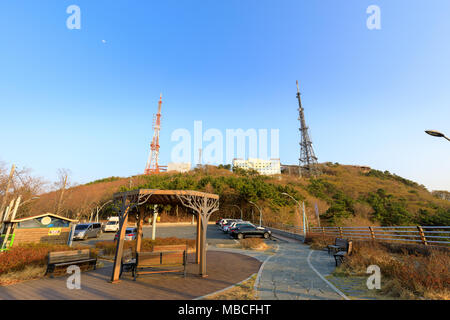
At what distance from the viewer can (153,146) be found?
6450cm

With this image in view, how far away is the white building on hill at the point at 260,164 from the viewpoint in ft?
488

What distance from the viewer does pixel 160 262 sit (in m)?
7.36

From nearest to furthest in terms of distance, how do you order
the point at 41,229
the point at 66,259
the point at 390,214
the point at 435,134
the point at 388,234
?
1. the point at 435,134
2. the point at 66,259
3. the point at 388,234
4. the point at 41,229
5. the point at 390,214

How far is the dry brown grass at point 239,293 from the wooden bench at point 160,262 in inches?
82.7

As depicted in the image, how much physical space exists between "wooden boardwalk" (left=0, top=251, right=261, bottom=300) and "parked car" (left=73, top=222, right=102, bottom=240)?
1755cm

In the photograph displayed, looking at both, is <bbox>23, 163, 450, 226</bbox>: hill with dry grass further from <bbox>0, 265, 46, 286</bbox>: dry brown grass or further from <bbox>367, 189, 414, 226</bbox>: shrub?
<bbox>0, 265, 46, 286</bbox>: dry brown grass

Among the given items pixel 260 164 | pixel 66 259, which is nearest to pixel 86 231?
pixel 66 259

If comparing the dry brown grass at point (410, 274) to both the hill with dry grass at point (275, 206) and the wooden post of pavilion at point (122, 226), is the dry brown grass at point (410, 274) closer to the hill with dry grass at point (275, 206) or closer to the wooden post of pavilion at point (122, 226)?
the wooden post of pavilion at point (122, 226)

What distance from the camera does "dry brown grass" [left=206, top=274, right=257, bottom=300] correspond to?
545 centimetres

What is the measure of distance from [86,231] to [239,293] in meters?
24.1

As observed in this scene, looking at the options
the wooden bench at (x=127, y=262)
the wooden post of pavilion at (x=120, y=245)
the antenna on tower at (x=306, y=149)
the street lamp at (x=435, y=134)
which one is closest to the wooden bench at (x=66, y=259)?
the wooden bench at (x=127, y=262)

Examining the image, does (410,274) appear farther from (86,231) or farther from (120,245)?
(86,231)
